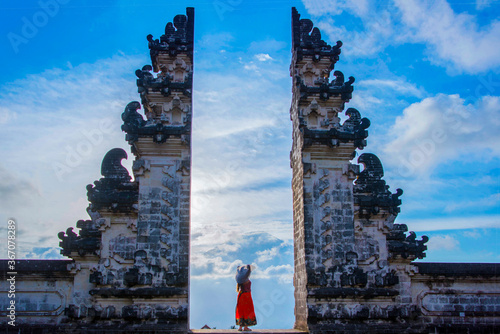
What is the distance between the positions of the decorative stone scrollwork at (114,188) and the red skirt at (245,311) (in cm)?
366

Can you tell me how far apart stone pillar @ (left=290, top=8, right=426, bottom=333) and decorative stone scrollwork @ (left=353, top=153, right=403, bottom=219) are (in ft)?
0.09

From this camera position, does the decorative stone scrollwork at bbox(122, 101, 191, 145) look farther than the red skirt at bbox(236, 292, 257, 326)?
Yes

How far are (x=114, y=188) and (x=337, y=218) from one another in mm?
6006

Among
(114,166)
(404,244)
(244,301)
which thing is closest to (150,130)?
(114,166)

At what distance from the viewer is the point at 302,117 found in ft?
42.0

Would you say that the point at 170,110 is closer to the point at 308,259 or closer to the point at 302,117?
the point at 302,117

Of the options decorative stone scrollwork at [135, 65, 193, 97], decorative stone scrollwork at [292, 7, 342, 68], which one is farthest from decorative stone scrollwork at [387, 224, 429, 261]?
decorative stone scrollwork at [135, 65, 193, 97]

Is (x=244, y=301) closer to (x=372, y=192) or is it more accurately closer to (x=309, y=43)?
(x=372, y=192)

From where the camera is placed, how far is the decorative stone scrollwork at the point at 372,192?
12.3 m

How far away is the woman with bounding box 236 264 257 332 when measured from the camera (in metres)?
11.5

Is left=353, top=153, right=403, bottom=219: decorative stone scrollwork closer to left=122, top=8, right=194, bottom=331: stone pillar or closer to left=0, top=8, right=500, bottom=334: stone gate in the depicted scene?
left=0, top=8, right=500, bottom=334: stone gate

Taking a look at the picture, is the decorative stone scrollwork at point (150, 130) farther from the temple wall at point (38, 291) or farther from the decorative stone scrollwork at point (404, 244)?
the decorative stone scrollwork at point (404, 244)

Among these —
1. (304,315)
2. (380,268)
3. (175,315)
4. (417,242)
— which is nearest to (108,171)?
(175,315)

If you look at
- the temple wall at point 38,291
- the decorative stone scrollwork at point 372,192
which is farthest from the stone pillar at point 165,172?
the decorative stone scrollwork at point 372,192
